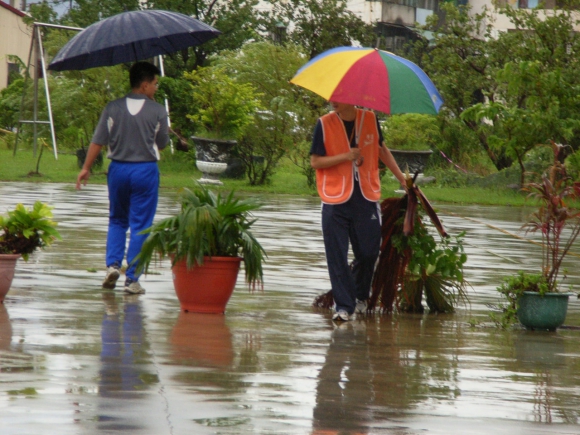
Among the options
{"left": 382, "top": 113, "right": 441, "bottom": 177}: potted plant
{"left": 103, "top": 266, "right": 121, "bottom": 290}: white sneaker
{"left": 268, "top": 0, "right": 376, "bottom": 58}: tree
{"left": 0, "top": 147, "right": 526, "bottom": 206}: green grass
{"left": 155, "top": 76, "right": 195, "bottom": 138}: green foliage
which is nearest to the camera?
{"left": 103, "top": 266, "right": 121, "bottom": 290}: white sneaker

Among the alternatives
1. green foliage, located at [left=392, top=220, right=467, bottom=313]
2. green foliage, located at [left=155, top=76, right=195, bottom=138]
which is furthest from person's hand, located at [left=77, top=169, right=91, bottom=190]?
green foliage, located at [left=155, top=76, right=195, bottom=138]

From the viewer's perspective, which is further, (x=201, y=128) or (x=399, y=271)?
(x=201, y=128)

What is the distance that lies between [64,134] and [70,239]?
24.3m

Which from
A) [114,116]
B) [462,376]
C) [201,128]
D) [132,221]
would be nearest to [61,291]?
[132,221]

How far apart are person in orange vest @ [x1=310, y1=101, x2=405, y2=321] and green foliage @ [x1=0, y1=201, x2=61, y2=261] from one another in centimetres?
228

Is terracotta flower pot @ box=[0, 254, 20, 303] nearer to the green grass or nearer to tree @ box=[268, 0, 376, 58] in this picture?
the green grass

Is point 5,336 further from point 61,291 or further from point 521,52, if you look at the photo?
point 521,52

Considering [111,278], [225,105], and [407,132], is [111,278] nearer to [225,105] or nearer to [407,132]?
[225,105]

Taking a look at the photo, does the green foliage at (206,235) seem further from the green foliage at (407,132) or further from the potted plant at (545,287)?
the green foliage at (407,132)

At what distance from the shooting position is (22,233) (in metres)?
8.79

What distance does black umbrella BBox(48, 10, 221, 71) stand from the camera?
958 cm

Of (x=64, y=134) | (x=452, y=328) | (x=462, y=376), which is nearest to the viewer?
(x=462, y=376)

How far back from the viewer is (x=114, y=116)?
9.52 m

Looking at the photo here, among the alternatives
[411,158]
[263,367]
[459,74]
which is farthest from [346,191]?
[459,74]
